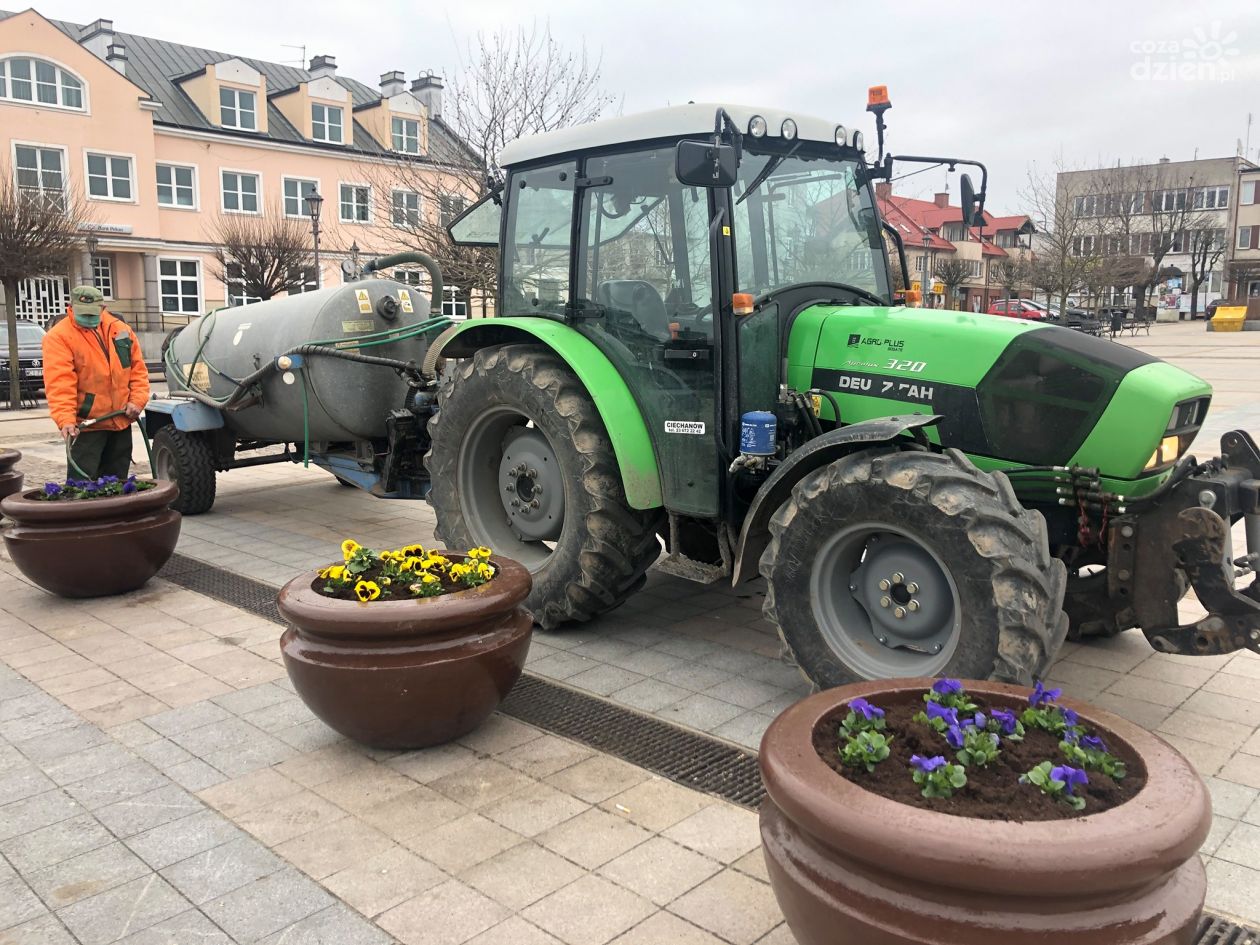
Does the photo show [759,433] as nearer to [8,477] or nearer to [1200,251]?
[8,477]

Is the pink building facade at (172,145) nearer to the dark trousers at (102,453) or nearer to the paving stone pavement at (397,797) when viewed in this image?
the dark trousers at (102,453)

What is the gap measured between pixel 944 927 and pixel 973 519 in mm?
1769

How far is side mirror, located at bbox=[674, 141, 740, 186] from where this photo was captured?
400cm

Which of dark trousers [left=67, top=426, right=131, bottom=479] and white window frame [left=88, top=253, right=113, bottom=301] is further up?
white window frame [left=88, top=253, right=113, bottom=301]

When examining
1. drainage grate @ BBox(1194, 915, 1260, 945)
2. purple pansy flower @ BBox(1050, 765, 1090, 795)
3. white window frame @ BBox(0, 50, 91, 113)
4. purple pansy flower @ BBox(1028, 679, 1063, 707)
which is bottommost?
drainage grate @ BBox(1194, 915, 1260, 945)

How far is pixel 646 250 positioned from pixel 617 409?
794 millimetres

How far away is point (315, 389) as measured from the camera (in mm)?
7598

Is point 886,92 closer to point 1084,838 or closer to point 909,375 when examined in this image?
point 909,375

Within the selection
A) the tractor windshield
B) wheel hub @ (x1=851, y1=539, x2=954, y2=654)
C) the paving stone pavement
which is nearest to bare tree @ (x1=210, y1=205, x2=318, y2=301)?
the paving stone pavement

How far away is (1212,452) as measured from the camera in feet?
34.1

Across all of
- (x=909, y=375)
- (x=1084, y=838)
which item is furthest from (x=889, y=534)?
(x=1084, y=838)

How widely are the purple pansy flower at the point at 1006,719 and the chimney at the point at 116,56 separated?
1434 inches

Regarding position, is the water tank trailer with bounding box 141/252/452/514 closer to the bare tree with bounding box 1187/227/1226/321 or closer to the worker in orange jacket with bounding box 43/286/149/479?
the worker in orange jacket with bounding box 43/286/149/479

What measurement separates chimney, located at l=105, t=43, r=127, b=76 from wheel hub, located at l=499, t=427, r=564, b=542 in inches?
1294
